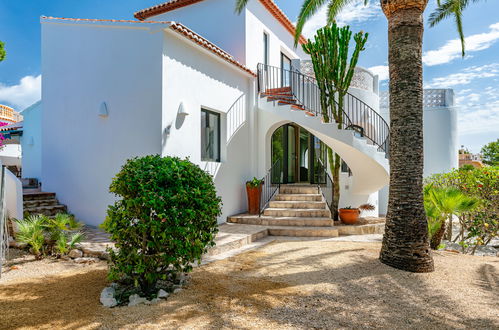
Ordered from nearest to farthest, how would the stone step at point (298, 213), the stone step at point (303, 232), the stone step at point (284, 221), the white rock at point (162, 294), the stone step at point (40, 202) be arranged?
the white rock at point (162, 294) → the stone step at point (40, 202) → the stone step at point (303, 232) → the stone step at point (284, 221) → the stone step at point (298, 213)

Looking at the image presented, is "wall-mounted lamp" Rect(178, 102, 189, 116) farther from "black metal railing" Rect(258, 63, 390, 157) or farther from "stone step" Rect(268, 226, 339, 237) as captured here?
"black metal railing" Rect(258, 63, 390, 157)

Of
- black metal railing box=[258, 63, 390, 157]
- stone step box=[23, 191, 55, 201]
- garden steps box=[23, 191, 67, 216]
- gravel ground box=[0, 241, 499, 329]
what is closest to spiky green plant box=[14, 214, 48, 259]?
gravel ground box=[0, 241, 499, 329]

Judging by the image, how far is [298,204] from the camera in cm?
1012

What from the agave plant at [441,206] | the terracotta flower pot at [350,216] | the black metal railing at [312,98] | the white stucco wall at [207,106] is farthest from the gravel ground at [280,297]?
the black metal railing at [312,98]

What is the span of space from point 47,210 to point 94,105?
281cm

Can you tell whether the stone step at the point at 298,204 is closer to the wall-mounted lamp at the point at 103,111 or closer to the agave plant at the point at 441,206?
the agave plant at the point at 441,206

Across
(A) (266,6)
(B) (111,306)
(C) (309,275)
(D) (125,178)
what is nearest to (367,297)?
(C) (309,275)

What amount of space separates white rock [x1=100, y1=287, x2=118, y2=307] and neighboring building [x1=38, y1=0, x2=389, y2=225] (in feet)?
12.0

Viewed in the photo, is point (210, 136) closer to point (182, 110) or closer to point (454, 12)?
point (182, 110)

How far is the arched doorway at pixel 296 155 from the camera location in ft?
42.1

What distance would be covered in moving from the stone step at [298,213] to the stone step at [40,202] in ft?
18.5

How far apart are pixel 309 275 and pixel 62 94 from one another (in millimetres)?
7557

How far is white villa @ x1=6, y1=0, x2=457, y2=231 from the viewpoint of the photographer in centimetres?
755

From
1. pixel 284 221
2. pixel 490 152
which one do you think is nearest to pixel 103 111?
pixel 284 221
